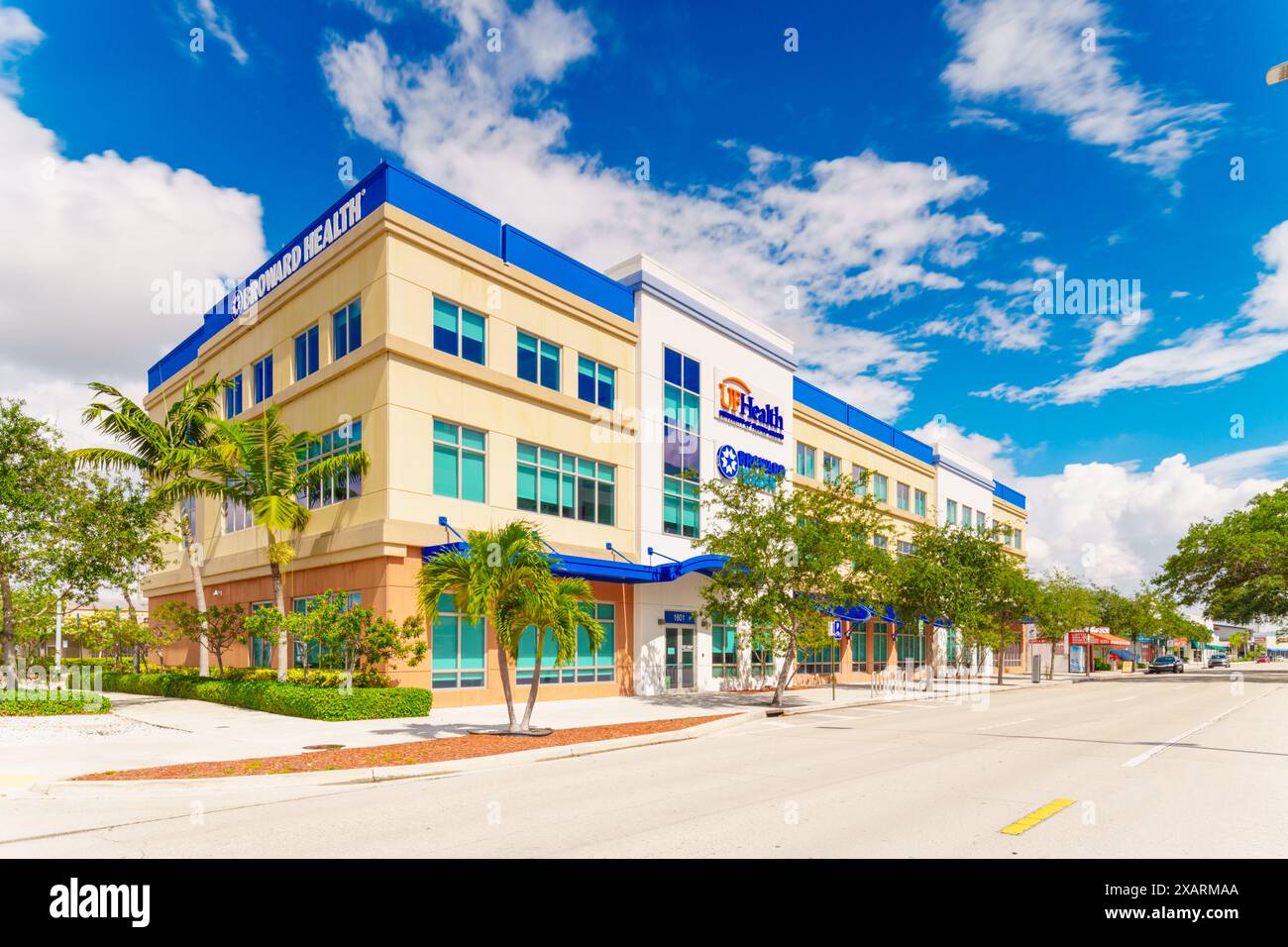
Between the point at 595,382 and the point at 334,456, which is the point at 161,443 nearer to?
the point at 334,456

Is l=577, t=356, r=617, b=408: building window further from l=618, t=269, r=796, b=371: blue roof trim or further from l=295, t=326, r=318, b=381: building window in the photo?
l=295, t=326, r=318, b=381: building window

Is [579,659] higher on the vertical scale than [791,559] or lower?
lower

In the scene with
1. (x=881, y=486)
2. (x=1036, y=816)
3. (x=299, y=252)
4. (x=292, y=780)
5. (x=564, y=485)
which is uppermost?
(x=299, y=252)

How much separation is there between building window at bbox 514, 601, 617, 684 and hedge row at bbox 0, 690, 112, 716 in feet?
36.7

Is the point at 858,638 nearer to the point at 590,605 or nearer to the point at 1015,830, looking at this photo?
the point at 590,605

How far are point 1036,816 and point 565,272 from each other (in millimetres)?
24763

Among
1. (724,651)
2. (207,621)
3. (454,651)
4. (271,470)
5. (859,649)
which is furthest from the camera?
(859,649)

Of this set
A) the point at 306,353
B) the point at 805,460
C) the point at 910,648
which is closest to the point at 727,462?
the point at 805,460

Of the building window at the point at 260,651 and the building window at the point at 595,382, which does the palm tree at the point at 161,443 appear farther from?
the building window at the point at 595,382

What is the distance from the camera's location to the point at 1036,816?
9906 mm

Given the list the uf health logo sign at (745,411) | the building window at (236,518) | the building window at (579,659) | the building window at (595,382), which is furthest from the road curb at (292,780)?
the uf health logo sign at (745,411)
